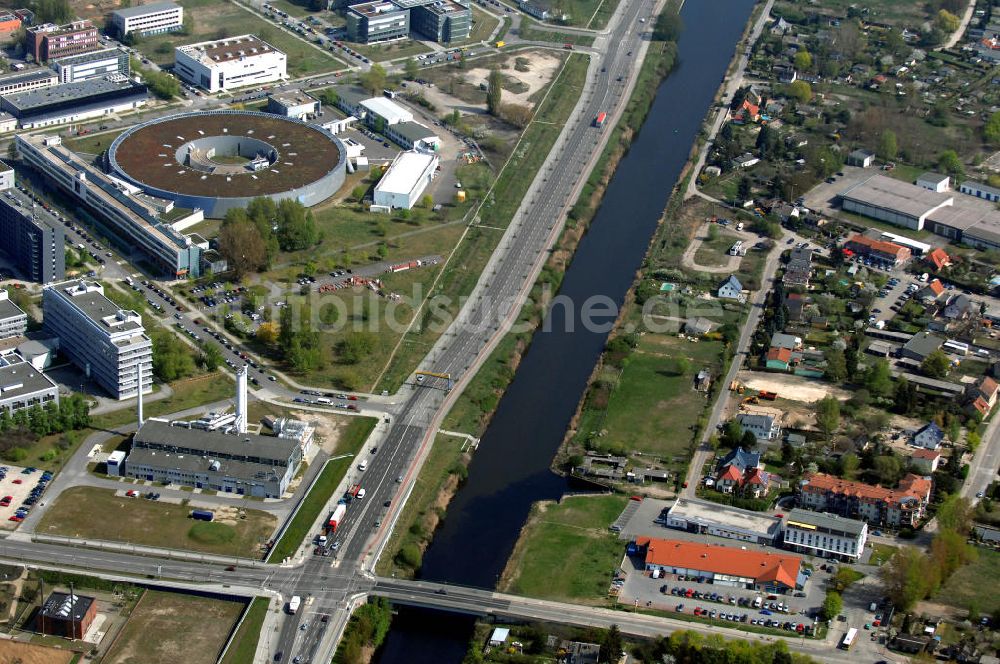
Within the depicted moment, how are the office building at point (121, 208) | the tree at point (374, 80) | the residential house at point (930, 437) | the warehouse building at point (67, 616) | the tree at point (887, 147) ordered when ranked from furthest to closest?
the tree at point (374, 80)
the tree at point (887, 147)
the office building at point (121, 208)
the residential house at point (930, 437)
the warehouse building at point (67, 616)

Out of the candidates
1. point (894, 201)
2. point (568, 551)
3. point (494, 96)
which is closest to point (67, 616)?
point (568, 551)

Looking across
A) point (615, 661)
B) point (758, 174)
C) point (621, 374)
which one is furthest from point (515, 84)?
point (615, 661)

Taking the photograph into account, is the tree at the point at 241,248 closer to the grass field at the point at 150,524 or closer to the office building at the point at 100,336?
the office building at the point at 100,336

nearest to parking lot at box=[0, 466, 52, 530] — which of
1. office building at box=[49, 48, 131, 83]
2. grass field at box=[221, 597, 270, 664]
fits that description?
grass field at box=[221, 597, 270, 664]

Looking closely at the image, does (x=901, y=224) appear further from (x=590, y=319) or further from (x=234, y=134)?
(x=234, y=134)

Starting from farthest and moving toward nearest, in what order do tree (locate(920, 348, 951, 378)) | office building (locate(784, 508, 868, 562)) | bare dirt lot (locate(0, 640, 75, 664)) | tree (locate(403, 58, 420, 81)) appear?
tree (locate(403, 58, 420, 81)) → tree (locate(920, 348, 951, 378)) → office building (locate(784, 508, 868, 562)) → bare dirt lot (locate(0, 640, 75, 664))

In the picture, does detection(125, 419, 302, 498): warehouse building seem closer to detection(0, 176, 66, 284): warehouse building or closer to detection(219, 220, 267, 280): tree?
detection(219, 220, 267, 280): tree

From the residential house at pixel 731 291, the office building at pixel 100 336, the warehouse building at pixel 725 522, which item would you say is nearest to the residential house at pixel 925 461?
the warehouse building at pixel 725 522

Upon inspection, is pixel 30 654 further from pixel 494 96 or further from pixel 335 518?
pixel 494 96
